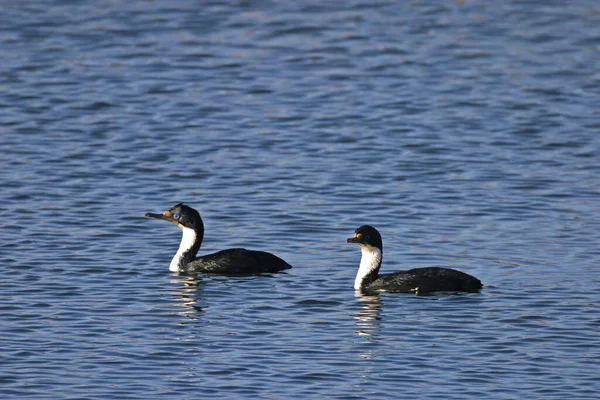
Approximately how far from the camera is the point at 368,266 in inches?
766

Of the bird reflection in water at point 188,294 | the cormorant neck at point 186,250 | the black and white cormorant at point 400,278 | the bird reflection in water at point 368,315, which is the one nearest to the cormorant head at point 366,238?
the black and white cormorant at point 400,278

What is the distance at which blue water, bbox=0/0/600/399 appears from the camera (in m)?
16.1

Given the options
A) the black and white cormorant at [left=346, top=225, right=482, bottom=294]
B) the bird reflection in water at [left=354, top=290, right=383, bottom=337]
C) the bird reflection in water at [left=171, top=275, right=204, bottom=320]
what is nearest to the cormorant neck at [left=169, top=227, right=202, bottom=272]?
the bird reflection in water at [left=171, top=275, right=204, bottom=320]

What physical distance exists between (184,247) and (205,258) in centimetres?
41

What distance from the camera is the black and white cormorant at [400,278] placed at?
18828 mm

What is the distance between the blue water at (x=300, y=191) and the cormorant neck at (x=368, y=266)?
0.95 ft

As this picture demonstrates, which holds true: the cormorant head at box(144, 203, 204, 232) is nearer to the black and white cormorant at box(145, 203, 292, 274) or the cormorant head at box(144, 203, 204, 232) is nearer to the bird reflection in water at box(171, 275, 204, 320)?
the black and white cormorant at box(145, 203, 292, 274)

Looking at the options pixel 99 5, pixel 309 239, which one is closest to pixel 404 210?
pixel 309 239

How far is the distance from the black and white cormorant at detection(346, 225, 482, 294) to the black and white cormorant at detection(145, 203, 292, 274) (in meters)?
1.36

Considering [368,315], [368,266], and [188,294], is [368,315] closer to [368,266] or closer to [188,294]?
[368,266]

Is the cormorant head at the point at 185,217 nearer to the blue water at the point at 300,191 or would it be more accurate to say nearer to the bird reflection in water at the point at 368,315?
the blue water at the point at 300,191

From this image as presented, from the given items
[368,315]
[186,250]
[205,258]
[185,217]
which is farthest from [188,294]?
[368,315]

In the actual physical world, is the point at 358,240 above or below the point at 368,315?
above

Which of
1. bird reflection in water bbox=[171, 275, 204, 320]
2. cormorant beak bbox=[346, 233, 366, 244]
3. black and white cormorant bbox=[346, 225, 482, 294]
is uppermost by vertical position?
cormorant beak bbox=[346, 233, 366, 244]
